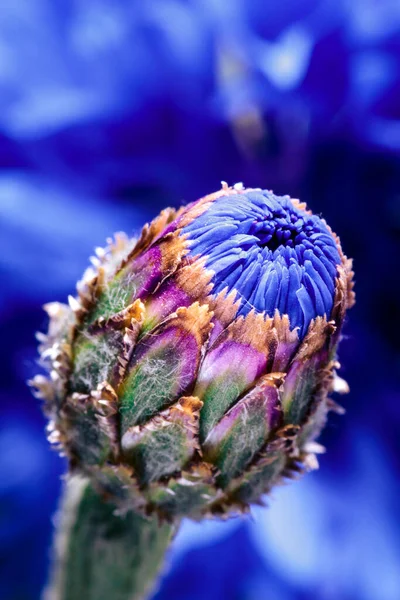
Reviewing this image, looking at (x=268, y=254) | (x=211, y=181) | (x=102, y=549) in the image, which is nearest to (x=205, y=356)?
(x=268, y=254)

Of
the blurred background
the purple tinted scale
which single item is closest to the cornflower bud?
the purple tinted scale

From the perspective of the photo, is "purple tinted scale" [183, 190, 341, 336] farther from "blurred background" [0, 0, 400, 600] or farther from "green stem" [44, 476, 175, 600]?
"blurred background" [0, 0, 400, 600]

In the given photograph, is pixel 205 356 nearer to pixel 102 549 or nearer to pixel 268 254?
pixel 268 254

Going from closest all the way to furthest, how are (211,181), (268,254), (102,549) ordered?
1. (268,254)
2. (102,549)
3. (211,181)

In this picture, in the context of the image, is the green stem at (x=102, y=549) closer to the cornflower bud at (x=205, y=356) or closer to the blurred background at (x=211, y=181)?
the cornflower bud at (x=205, y=356)

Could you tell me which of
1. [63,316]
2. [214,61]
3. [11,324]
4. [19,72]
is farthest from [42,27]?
[63,316]

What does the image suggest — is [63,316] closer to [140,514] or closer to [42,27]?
[140,514]
